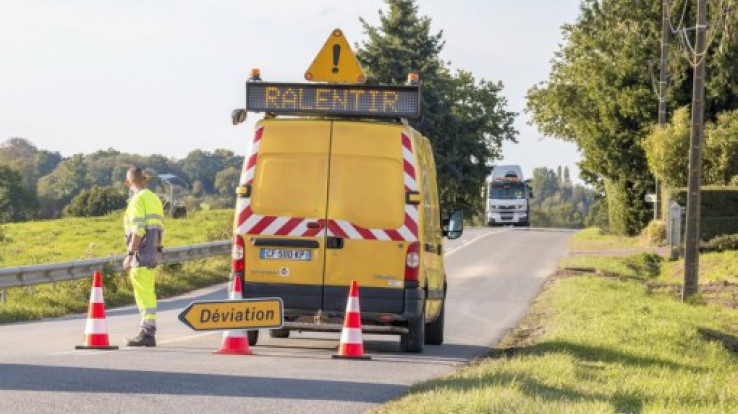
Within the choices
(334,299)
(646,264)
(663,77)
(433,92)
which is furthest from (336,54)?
(433,92)

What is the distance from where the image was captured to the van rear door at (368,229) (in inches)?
551

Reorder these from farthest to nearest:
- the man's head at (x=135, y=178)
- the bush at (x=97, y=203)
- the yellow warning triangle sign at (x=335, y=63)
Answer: the bush at (x=97, y=203) → the yellow warning triangle sign at (x=335, y=63) → the man's head at (x=135, y=178)

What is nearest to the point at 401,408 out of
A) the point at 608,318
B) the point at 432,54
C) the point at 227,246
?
the point at 608,318

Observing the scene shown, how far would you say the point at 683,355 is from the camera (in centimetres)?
1631

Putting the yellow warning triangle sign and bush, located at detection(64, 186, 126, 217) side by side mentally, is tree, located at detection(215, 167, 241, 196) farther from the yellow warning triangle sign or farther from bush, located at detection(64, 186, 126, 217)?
the yellow warning triangle sign

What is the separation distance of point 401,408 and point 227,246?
24.2 m

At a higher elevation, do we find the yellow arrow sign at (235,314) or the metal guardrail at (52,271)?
the yellow arrow sign at (235,314)

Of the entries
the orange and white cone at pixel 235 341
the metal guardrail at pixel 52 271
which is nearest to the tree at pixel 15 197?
the metal guardrail at pixel 52 271

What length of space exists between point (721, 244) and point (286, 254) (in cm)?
2685

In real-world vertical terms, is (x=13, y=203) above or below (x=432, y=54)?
below

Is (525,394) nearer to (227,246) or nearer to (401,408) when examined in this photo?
(401,408)

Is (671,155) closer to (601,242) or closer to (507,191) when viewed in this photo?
(601,242)

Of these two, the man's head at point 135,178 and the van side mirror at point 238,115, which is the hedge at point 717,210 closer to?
the van side mirror at point 238,115

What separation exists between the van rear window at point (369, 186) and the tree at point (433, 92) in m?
56.9
